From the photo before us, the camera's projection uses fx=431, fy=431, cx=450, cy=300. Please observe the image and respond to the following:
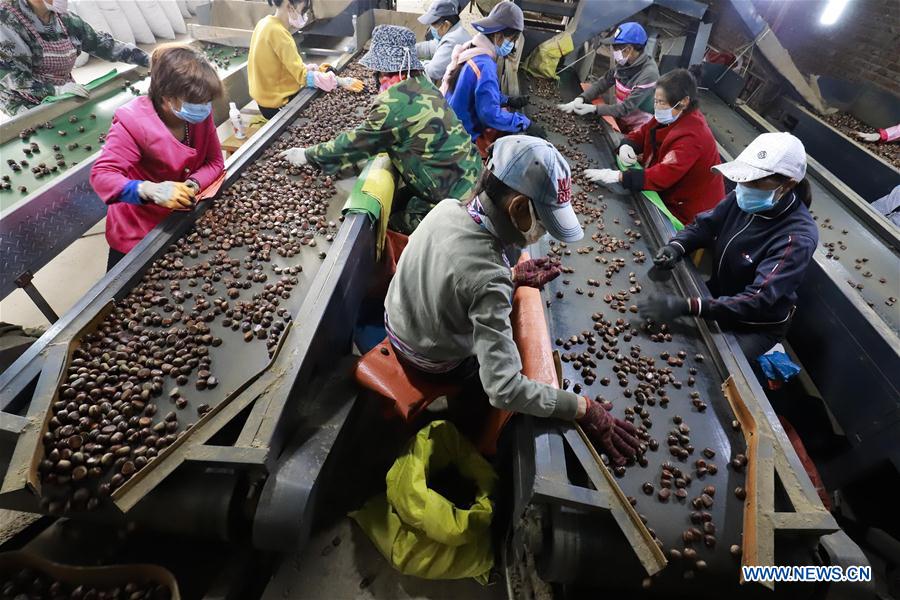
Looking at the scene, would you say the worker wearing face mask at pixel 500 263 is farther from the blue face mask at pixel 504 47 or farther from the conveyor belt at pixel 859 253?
the blue face mask at pixel 504 47

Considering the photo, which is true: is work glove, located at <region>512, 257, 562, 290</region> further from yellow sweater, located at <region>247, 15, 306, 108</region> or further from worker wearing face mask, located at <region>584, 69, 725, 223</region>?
yellow sweater, located at <region>247, 15, 306, 108</region>

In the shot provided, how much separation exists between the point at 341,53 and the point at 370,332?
4956mm

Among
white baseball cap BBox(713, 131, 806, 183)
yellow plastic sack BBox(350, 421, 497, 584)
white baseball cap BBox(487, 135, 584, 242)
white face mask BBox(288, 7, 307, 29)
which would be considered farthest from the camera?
white face mask BBox(288, 7, 307, 29)

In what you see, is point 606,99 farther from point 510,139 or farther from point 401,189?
point 510,139

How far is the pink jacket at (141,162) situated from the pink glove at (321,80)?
194cm

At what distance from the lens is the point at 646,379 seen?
Answer: 6.48ft

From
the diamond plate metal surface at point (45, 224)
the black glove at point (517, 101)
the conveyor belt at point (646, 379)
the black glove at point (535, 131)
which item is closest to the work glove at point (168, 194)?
→ the diamond plate metal surface at point (45, 224)

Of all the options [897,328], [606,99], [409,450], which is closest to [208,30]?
[606,99]

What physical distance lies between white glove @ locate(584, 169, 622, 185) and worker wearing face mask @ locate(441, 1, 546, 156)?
81cm

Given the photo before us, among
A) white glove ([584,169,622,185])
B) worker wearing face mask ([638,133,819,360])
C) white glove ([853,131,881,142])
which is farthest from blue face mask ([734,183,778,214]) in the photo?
white glove ([853,131,881,142])

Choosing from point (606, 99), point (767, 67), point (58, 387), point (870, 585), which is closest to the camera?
point (870, 585)

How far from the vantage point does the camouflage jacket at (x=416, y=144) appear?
273 cm

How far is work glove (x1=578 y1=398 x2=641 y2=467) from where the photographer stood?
1616 mm

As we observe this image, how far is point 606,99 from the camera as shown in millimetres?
5207
